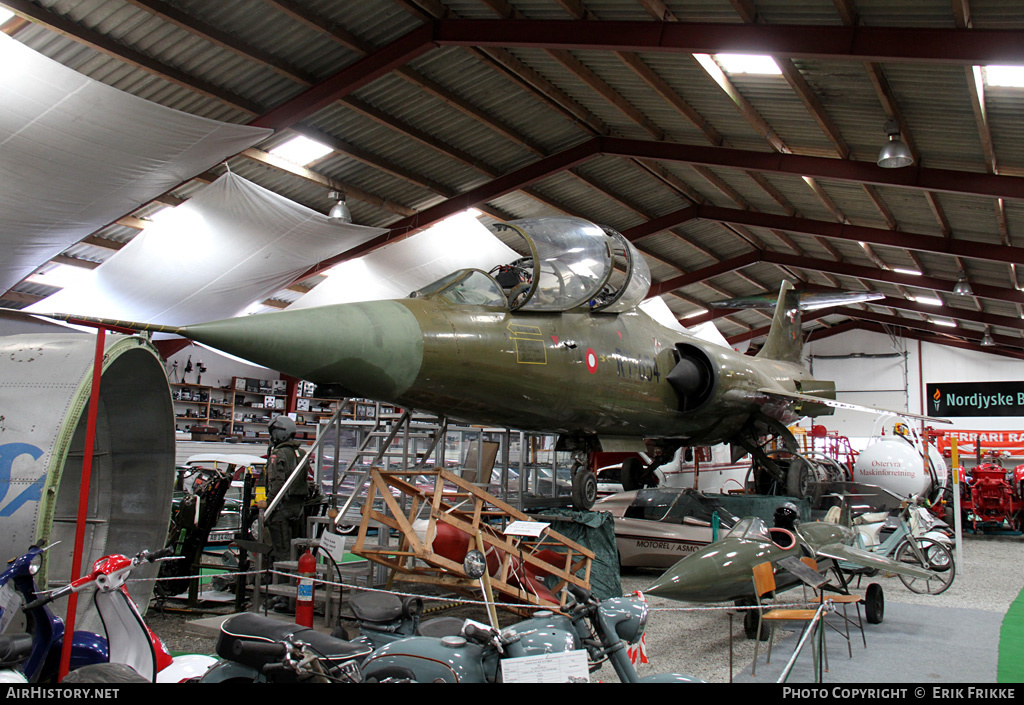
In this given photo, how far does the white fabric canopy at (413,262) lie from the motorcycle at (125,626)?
9.74 metres

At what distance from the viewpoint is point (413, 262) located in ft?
43.0

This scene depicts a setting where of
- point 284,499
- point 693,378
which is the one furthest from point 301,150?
point 693,378

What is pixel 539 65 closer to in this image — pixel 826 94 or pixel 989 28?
pixel 826 94

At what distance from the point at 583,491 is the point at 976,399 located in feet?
91.4

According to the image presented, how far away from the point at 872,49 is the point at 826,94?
212 centimetres

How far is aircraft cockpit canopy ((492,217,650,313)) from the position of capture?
580 cm

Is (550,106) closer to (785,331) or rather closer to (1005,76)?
(785,331)

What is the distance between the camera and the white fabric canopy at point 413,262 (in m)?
12.7

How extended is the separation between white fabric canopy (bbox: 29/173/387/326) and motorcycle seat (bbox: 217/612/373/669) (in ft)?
27.5

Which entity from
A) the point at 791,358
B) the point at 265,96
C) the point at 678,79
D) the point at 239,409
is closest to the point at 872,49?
the point at 678,79

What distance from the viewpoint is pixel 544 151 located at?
43.1 ft

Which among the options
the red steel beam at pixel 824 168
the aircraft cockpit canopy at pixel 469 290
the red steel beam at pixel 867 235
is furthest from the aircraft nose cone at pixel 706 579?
the red steel beam at pixel 867 235

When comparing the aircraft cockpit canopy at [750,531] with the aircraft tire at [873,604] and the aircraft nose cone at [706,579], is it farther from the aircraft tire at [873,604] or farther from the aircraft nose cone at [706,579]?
the aircraft tire at [873,604]

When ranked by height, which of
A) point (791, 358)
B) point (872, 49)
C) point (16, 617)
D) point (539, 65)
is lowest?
point (16, 617)
